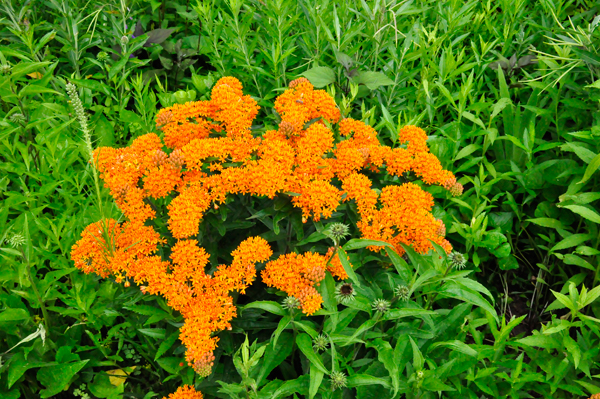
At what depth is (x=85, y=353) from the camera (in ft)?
7.21

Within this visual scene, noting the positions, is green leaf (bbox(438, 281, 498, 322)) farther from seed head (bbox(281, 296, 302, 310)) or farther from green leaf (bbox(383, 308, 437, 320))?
seed head (bbox(281, 296, 302, 310))

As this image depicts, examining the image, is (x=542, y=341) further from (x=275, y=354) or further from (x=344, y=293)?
(x=275, y=354)

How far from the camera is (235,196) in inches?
79.7

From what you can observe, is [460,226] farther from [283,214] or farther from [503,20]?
[503,20]

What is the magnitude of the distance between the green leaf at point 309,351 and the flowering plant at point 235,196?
0.32 ft

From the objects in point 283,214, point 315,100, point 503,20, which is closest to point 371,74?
point 315,100

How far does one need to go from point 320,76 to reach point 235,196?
Answer: 885 millimetres

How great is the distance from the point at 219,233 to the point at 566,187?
2042 mm

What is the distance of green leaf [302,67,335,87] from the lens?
96.7 inches

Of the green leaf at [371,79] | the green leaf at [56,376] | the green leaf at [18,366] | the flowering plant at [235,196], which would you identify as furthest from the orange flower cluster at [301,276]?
the green leaf at [371,79]

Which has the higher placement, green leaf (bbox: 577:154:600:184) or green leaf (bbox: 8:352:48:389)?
green leaf (bbox: 577:154:600:184)

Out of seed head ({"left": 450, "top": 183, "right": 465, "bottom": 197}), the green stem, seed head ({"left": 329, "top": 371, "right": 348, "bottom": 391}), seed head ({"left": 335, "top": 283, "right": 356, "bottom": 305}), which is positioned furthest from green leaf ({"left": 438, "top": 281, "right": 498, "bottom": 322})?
the green stem

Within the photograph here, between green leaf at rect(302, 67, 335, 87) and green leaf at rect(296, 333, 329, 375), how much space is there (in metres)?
1.38

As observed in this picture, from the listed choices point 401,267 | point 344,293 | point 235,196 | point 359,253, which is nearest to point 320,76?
point 235,196
